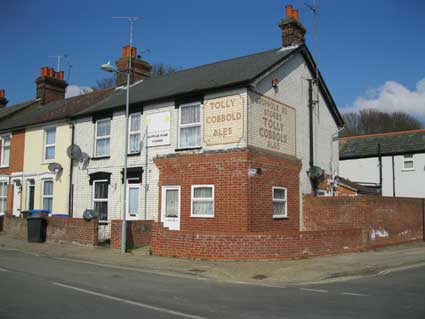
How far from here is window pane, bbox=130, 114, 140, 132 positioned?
19.7 meters

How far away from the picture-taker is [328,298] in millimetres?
8742

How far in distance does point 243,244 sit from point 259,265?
0.98 metres

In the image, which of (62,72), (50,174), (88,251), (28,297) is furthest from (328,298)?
(62,72)

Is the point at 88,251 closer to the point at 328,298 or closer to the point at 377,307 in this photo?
the point at 328,298

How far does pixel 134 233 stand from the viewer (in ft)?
56.4

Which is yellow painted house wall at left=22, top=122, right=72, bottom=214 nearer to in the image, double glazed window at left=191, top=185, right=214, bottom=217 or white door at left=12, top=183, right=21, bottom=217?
white door at left=12, top=183, right=21, bottom=217

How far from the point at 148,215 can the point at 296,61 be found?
29.7 ft

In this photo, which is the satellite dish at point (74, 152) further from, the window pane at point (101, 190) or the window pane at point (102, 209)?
the window pane at point (102, 209)

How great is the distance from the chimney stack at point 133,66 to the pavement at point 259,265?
37.0ft

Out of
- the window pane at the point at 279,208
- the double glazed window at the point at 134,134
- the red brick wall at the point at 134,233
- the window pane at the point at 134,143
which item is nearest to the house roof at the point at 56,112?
the double glazed window at the point at 134,134

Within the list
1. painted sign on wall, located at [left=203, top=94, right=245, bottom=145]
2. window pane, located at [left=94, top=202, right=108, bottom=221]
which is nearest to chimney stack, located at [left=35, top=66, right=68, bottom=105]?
window pane, located at [left=94, top=202, right=108, bottom=221]

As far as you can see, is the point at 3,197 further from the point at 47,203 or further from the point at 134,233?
the point at 134,233

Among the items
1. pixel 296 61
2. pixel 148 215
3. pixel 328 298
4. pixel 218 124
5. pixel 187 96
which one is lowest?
pixel 328 298

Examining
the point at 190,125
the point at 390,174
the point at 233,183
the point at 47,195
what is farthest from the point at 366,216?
the point at 390,174
